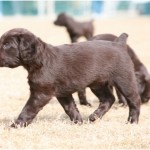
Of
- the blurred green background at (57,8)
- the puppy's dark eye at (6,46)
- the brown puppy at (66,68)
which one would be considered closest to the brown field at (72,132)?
the brown puppy at (66,68)

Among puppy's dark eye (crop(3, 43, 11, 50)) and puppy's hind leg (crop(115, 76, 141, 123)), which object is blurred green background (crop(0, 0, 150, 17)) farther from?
puppy's dark eye (crop(3, 43, 11, 50))

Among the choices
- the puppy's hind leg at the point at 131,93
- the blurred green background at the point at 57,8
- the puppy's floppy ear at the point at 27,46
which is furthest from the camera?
the blurred green background at the point at 57,8

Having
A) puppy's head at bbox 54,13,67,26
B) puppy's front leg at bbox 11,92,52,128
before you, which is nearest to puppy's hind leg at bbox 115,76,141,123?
puppy's front leg at bbox 11,92,52,128

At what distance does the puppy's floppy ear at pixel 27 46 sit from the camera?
6.71 metres

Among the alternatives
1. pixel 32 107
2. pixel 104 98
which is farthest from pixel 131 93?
pixel 32 107

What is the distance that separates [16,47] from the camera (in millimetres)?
6746

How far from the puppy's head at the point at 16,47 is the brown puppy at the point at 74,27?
10406 mm

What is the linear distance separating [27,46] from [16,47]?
139 millimetres

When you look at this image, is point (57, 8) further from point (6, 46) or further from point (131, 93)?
point (6, 46)

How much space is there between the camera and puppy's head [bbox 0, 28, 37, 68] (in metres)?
6.71

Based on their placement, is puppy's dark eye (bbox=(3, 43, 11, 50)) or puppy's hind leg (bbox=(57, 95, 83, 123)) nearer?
puppy's dark eye (bbox=(3, 43, 11, 50))

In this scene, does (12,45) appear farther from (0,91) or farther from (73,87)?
(0,91)

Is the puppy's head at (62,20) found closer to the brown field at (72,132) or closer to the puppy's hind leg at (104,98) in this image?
the brown field at (72,132)

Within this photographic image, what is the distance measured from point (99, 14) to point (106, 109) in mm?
46791
